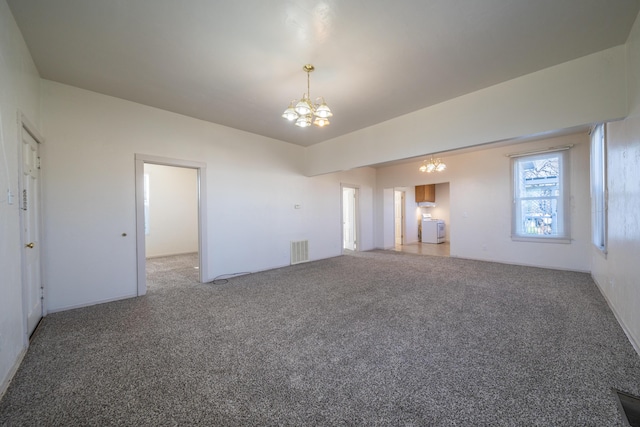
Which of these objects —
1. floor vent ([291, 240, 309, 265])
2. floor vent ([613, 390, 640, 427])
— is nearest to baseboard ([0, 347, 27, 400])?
floor vent ([613, 390, 640, 427])

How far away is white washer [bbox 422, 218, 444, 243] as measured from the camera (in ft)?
30.6

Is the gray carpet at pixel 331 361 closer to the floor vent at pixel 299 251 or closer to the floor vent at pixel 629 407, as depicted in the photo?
the floor vent at pixel 629 407

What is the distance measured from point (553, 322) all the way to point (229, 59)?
4573mm

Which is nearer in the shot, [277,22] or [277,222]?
[277,22]

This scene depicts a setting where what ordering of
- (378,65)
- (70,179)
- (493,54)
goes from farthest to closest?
1. (70,179)
2. (378,65)
3. (493,54)

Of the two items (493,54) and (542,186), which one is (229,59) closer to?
(493,54)

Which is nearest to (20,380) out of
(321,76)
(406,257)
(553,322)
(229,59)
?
(229,59)

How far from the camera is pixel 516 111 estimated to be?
10.2 feet

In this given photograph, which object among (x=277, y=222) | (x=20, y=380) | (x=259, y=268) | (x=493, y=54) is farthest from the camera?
(x=277, y=222)

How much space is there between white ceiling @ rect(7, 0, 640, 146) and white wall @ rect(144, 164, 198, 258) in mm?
4171

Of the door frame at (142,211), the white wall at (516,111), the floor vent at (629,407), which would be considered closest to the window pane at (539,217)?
the white wall at (516,111)

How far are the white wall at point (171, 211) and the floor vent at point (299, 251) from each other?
356 centimetres

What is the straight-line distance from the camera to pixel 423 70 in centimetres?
294

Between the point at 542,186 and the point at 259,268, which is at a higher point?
the point at 542,186
